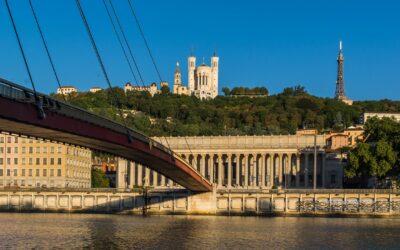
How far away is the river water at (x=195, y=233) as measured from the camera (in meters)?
69.6

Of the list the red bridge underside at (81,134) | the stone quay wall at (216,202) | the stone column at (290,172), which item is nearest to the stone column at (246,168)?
the stone column at (290,172)

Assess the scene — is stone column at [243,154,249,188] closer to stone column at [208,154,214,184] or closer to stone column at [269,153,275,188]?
stone column at [269,153,275,188]

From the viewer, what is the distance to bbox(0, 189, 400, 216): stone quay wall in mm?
113625

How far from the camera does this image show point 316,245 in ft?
230

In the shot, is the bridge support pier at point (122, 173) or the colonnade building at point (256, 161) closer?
the colonnade building at point (256, 161)

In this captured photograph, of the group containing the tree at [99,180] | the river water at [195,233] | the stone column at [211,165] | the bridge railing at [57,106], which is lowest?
the river water at [195,233]

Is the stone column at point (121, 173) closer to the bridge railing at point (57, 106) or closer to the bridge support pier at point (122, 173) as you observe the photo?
the bridge support pier at point (122, 173)

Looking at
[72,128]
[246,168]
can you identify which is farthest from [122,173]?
[72,128]

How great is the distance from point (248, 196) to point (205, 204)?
662 centimetres

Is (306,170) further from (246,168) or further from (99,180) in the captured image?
(99,180)

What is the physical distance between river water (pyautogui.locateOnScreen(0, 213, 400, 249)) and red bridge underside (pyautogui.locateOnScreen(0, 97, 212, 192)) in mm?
6091

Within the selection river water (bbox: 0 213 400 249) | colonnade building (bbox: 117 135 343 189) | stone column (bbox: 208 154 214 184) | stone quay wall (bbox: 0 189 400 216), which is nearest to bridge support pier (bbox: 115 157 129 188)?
colonnade building (bbox: 117 135 343 189)

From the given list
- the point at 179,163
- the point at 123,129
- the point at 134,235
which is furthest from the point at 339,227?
the point at 123,129

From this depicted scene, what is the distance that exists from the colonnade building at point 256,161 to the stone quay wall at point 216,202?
53.7 meters
